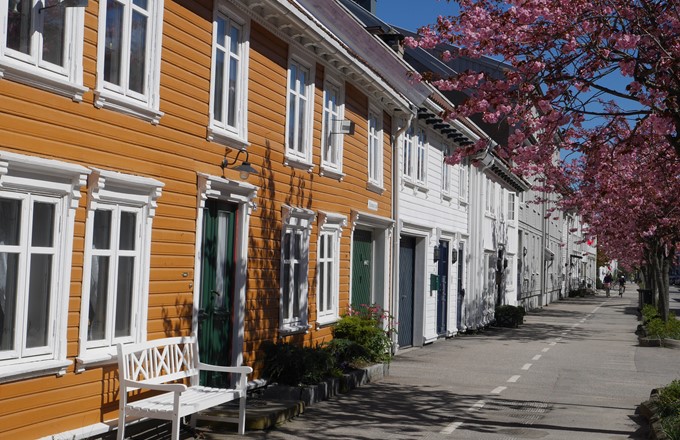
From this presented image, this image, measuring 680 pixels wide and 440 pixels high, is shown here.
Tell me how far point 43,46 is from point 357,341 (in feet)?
30.2

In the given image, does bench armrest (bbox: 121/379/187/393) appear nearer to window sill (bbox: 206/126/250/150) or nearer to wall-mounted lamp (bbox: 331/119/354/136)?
window sill (bbox: 206/126/250/150)

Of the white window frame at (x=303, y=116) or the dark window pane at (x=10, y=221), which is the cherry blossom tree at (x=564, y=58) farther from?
the dark window pane at (x=10, y=221)

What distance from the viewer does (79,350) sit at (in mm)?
8133

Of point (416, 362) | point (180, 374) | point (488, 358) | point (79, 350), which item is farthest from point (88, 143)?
point (488, 358)

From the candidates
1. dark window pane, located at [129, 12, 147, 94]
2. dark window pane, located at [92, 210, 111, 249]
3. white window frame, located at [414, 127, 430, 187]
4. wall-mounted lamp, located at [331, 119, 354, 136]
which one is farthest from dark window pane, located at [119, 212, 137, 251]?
white window frame, located at [414, 127, 430, 187]

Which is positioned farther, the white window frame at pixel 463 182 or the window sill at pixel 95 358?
the white window frame at pixel 463 182

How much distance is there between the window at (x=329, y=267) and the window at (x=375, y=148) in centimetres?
227

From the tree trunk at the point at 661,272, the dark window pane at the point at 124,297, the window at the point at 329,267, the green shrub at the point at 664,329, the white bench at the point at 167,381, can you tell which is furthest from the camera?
the tree trunk at the point at 661,272

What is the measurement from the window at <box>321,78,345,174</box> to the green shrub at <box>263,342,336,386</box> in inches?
139

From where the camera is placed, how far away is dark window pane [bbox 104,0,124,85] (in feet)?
28.4

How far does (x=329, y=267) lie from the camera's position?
1583 centimetres

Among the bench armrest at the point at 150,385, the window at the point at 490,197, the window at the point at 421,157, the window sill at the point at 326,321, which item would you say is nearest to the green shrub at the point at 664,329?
the window at the point at 490,197

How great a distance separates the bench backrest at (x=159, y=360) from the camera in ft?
29.0

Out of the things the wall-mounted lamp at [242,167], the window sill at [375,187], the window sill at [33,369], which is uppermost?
the window sill at [375,187]
